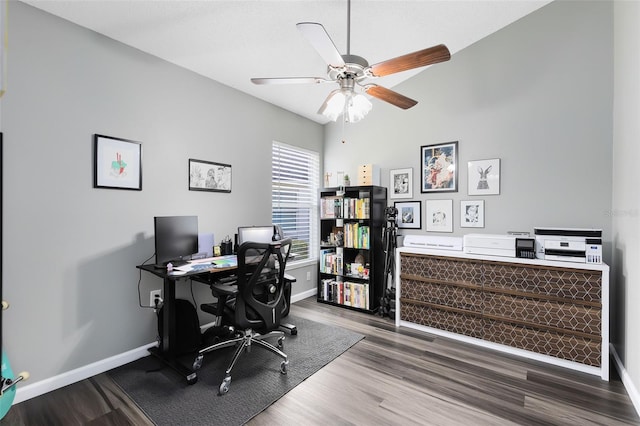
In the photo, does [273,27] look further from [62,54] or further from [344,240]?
[344,240]

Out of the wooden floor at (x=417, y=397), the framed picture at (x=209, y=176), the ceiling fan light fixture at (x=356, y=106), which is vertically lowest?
the wooden floor at (x=417, y=397)

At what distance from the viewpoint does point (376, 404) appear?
2.22 metres

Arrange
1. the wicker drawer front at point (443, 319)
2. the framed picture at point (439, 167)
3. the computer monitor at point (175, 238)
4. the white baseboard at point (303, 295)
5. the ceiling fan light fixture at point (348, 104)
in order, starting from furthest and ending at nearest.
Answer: the white baseboard at point (303, 295) < the framed picture at point (439, 167) < the wicker drawer front at point (443, 319) < the computer monitor at point (175, 238) < the ceiling fan light fixture at point (348, 104)

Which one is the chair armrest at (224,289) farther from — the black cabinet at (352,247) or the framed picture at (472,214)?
the framed picture at (472,214)

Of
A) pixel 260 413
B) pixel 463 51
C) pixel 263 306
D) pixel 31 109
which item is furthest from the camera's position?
pixel 463 51

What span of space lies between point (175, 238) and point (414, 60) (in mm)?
2363

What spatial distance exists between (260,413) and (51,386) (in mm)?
1595

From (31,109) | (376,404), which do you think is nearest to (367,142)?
(376,404)

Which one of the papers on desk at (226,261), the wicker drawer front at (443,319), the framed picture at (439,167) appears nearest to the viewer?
the papers on desk at (226,261)

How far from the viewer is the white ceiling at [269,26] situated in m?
2.41

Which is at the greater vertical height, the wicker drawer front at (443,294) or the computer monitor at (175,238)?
the computer monitor at (175,238)

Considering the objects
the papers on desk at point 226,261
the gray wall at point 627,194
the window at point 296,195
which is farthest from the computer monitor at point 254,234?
the gray wall at point 627,194

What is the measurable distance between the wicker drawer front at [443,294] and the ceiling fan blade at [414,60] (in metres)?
2.19

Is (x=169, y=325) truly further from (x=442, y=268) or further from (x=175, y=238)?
(x=442, y=268)
